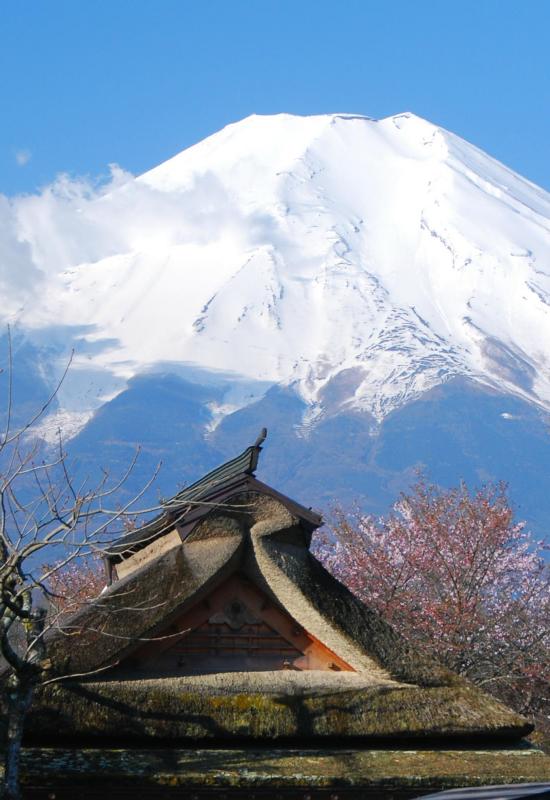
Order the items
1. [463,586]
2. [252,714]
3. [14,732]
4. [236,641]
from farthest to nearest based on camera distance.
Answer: [463,586]
[236,641]
[252,714]
[14,732]

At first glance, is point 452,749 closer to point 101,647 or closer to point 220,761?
point 220,761

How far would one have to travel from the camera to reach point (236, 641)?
13.5 meters

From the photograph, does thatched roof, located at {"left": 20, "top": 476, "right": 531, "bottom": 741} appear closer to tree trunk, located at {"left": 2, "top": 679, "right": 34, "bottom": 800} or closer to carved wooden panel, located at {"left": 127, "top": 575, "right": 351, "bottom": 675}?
carved wooden panel, located at {"left": 127, "top": 575, "right": 351, "bottom": 675}

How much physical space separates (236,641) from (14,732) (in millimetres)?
3085

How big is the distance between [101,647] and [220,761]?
153 cm

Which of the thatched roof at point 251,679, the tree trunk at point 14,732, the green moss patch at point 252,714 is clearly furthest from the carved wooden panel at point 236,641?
the tree trunk at point 14,732

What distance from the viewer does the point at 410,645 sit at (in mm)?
13719

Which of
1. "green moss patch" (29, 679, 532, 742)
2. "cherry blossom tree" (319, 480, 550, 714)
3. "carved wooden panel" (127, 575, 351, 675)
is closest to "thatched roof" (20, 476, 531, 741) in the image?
"green moss patch" (29, 679, 532, 742)

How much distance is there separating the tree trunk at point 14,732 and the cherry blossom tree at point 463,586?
41.7ft

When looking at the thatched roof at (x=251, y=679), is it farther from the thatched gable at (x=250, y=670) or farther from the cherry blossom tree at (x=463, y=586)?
the cherry blossom tree at (x=463, y=586)

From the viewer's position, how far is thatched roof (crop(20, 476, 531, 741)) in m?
12.7

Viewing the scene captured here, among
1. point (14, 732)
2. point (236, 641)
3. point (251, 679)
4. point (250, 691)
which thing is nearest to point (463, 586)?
point (236, 641)

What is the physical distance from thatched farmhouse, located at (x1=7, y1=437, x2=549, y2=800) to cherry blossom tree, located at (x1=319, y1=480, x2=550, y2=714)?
950 cm

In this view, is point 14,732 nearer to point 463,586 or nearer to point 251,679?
point 251,679
